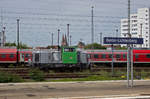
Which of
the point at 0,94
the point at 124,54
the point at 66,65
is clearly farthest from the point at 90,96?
the point at 124,54

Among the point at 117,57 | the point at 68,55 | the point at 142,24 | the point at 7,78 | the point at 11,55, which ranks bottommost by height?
the point at 7,78

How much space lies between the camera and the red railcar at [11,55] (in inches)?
1476

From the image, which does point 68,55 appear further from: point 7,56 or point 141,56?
point 141,56

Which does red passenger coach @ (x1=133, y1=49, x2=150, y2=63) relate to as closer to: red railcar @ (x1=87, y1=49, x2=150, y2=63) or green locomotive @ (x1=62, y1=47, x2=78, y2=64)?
red railcar @ (x1=87, y1=49, x2=150, y2=63)

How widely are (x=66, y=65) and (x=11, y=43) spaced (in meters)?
56.7

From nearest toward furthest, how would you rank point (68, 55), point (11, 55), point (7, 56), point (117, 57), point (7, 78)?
1. point (7, 78)
2. point (68, 55)
3. point (7, 56)
4. point (11, 55)
5. point (117, 57)

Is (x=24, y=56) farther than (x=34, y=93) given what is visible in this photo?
Yes

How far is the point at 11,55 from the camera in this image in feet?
125

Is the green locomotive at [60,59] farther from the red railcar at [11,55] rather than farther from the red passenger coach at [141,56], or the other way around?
the red passenger coach at [141,56]

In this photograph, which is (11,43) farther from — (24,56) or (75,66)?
(75,66)

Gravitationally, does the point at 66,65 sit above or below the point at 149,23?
below

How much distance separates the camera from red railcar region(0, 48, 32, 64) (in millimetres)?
37500

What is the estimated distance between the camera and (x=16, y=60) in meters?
38.2

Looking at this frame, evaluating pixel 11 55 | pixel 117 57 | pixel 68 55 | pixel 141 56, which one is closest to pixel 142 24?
pixel 141 56
